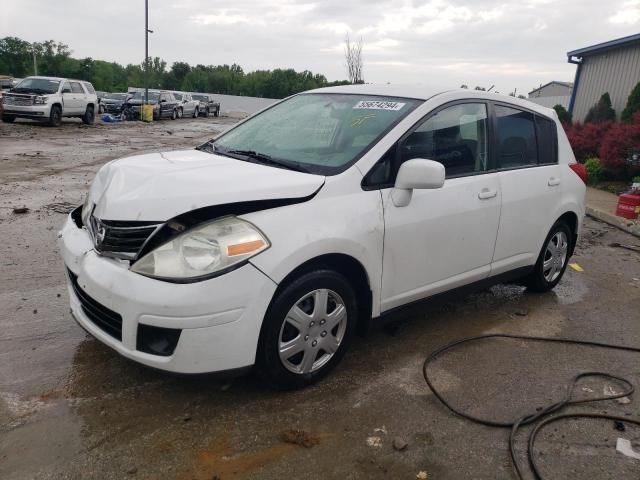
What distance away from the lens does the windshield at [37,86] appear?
20.9 meters

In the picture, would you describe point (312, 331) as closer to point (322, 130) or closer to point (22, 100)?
point (322, 130)

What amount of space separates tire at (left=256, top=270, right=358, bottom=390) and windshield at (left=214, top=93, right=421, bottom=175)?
69cm

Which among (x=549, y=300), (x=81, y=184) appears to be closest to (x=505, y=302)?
(x=549, y=300)

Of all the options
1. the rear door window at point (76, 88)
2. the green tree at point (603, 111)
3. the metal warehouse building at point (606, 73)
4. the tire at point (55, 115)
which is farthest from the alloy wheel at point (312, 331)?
the rear door window at point (76, 88)

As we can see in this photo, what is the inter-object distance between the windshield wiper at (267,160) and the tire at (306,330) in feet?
2.30

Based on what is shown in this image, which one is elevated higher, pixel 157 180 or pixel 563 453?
pixel 157 180

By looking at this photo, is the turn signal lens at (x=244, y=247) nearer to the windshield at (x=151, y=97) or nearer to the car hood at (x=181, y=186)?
the car hood at (x=181, y=186)

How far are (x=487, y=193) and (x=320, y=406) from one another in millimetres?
1972

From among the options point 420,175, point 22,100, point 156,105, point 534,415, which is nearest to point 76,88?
point 22,100

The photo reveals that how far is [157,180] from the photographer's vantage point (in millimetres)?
2934

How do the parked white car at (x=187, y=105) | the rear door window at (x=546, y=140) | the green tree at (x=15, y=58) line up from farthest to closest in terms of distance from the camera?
the green tree at (x=15, y=58) → the parked white car at (x=187, y=105) → the rear door window at (x=546, y=140)

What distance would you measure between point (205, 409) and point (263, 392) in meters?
0.34

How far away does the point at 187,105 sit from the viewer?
36250mm

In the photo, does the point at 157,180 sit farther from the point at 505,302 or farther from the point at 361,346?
the point at 505,302
